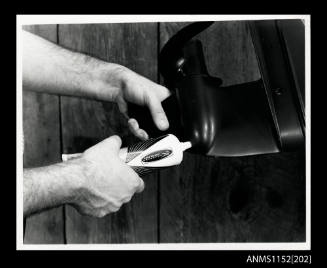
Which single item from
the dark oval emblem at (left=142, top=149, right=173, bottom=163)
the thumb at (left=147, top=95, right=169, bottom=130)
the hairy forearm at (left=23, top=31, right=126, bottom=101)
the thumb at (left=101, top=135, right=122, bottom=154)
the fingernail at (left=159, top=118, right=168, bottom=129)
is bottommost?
the dark oval emblem at (left=142, top=149, right=173, bottom=163)

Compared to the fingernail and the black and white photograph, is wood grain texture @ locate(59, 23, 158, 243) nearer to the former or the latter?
the black and white photograph

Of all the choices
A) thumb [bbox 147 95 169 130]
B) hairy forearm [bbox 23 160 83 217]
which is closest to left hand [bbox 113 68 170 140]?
thumb [bbox 147 95 169 130]

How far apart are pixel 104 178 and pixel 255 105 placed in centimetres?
24

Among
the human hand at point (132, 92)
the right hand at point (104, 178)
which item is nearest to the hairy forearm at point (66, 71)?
the human hand at point (132, 92)

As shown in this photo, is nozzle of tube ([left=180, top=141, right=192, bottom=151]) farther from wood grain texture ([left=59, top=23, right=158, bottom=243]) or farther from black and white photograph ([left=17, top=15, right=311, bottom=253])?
wood grain texture ([left=59, top=23, right=158, bottom=243])

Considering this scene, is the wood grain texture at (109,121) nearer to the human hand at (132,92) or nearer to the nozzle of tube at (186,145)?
the human hand at (132,92)

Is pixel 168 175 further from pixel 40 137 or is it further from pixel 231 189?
pixel 40 137

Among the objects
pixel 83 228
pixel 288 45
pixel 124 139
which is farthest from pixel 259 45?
pixel 83 228

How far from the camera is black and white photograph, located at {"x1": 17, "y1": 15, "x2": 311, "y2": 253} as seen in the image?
50 cm

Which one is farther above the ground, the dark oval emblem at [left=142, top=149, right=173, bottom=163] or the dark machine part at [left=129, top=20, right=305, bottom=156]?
the dark machine part at [left=129, top=20, right=305, bottom=156]

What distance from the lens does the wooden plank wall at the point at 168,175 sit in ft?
1.98

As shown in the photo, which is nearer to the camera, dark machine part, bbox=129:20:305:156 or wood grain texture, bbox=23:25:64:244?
dark machine part, bbox=129:20:305:156

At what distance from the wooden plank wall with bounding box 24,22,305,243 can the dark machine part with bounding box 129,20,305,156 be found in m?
0.09
